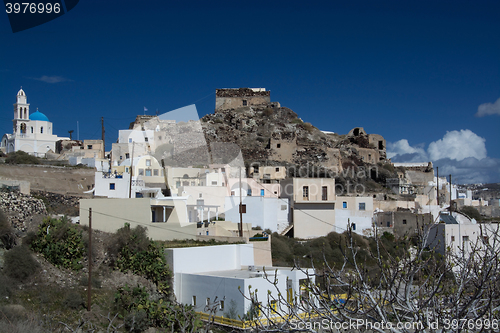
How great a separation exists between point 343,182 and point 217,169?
449 inches

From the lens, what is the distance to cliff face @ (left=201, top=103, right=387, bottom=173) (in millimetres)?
39281

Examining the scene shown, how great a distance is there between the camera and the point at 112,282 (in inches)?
600

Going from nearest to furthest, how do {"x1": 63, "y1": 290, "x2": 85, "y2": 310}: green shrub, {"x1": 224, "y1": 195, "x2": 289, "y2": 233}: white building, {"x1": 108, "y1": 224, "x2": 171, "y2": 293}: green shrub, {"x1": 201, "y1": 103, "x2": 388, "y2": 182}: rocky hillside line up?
{"x1": 63, "y1": 290, "x2": 85, "y2": 310}: green shrub < {"x1": 108, "y1": 224, "x2": 171, "y2": 293}: green shrub < {"x1": 224, "y1": 195, "x2": 289, "y2": 233}: white building < {"x1": 201, "y1": 103, "x2": 388, "y2": 182}: rocky hillside

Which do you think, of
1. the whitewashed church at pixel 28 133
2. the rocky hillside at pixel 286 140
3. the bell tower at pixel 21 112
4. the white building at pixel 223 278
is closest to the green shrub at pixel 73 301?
the white building at pixel 223 278

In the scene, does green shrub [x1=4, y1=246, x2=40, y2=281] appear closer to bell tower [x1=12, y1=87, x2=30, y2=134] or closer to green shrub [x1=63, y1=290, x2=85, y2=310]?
green shrub [x1=63, y1=290, x2=85, y2=310]

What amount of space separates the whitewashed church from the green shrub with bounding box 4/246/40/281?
28690 millimetres

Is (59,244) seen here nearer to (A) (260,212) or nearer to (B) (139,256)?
(B) (139,256)

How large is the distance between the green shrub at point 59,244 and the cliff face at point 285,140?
22697mm

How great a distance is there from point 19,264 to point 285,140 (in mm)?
29169

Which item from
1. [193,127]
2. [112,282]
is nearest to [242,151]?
[193,127]

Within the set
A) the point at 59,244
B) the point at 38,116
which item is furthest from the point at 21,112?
the point at 59,244

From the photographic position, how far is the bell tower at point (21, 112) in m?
41.8

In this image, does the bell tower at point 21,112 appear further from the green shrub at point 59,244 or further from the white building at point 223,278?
the white building at point 223,278

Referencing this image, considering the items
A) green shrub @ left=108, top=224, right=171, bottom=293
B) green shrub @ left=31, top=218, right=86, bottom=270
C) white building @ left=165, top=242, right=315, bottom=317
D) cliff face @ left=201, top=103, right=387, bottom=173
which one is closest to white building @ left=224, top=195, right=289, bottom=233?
white building @ left=165, top=242, right=315, bottom=317
